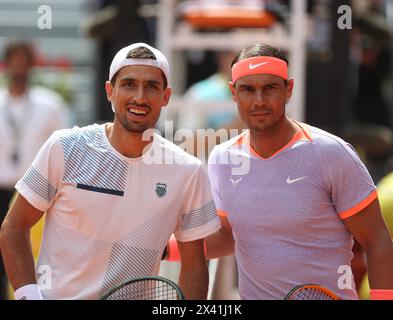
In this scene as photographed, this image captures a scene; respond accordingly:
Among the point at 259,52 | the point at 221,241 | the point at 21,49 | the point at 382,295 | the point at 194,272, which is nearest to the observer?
the point at 382,295

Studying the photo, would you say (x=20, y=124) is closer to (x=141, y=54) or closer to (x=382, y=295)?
(x=141, y=54)

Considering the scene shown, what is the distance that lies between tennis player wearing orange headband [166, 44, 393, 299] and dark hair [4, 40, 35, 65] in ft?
15.4

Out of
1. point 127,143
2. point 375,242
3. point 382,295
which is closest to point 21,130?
point 127,143

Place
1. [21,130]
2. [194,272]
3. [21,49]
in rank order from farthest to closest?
[21,49] < [21,130] < [194,272]

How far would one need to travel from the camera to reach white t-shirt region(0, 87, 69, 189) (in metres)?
8.84

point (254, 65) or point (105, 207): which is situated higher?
point (254, 65)

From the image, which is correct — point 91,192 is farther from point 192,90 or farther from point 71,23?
point 71,23

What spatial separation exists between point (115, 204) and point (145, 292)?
1.49 feet

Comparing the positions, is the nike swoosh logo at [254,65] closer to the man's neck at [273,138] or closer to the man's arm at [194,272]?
the man's neck at [273,138]

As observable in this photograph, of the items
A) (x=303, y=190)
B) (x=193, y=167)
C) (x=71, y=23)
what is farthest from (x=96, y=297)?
(x=71, y=23)

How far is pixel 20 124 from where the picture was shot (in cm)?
888

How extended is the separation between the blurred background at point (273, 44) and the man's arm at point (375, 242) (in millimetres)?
1681

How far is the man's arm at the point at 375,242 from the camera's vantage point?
4.54m

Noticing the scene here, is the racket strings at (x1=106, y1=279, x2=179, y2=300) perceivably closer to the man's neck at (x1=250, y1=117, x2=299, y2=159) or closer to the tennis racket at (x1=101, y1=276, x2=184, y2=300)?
the tennis racket at (x1=101, y1=276, x2=184, y2=300)
